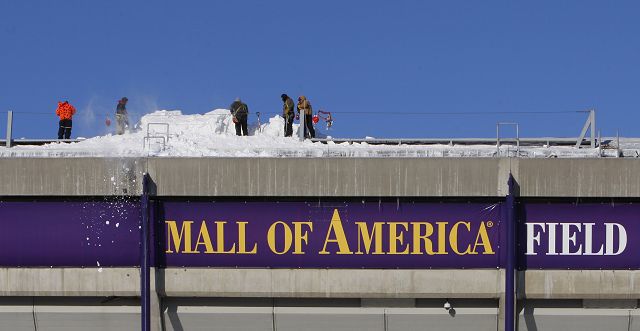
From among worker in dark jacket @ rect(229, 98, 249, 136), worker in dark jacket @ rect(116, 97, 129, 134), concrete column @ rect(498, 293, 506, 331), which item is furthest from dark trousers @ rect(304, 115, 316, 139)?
concrete column @ rect(498, 293, 506, 331)

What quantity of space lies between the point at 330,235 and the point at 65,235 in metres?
5.67

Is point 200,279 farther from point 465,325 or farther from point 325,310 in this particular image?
point 465,325

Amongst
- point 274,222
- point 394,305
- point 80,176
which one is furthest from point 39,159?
point 394,305

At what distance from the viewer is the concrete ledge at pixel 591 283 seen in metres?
18.5

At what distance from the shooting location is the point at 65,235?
18.9m

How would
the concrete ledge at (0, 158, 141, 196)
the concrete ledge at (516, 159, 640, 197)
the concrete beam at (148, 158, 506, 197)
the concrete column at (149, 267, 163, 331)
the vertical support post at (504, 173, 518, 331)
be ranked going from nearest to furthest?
the vertical support post at (504, 173, 518, 331), the concrete ledge at (516, 159, 640, 197), the concrete beam at (148, 158, 506, 197), the concrete ledge at (0, 158, 141, 196), the concrete column at (149, 267, 163, 331)

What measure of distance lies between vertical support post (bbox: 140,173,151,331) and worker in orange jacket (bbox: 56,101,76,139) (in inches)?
233

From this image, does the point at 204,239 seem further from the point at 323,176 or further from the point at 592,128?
the point at 592,128

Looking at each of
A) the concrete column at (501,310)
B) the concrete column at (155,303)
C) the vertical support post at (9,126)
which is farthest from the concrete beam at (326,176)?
the vertical support post at (9,126)

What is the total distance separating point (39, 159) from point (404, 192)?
303 inches

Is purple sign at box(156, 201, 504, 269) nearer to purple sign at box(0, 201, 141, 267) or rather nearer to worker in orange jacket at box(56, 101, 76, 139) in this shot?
purple sign at box(0, 201, 141, 267)

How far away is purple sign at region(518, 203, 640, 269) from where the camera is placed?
18453mm

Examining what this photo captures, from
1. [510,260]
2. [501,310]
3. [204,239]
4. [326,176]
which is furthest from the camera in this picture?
[204,239]

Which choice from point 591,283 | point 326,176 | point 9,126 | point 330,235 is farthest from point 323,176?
point 9,126
